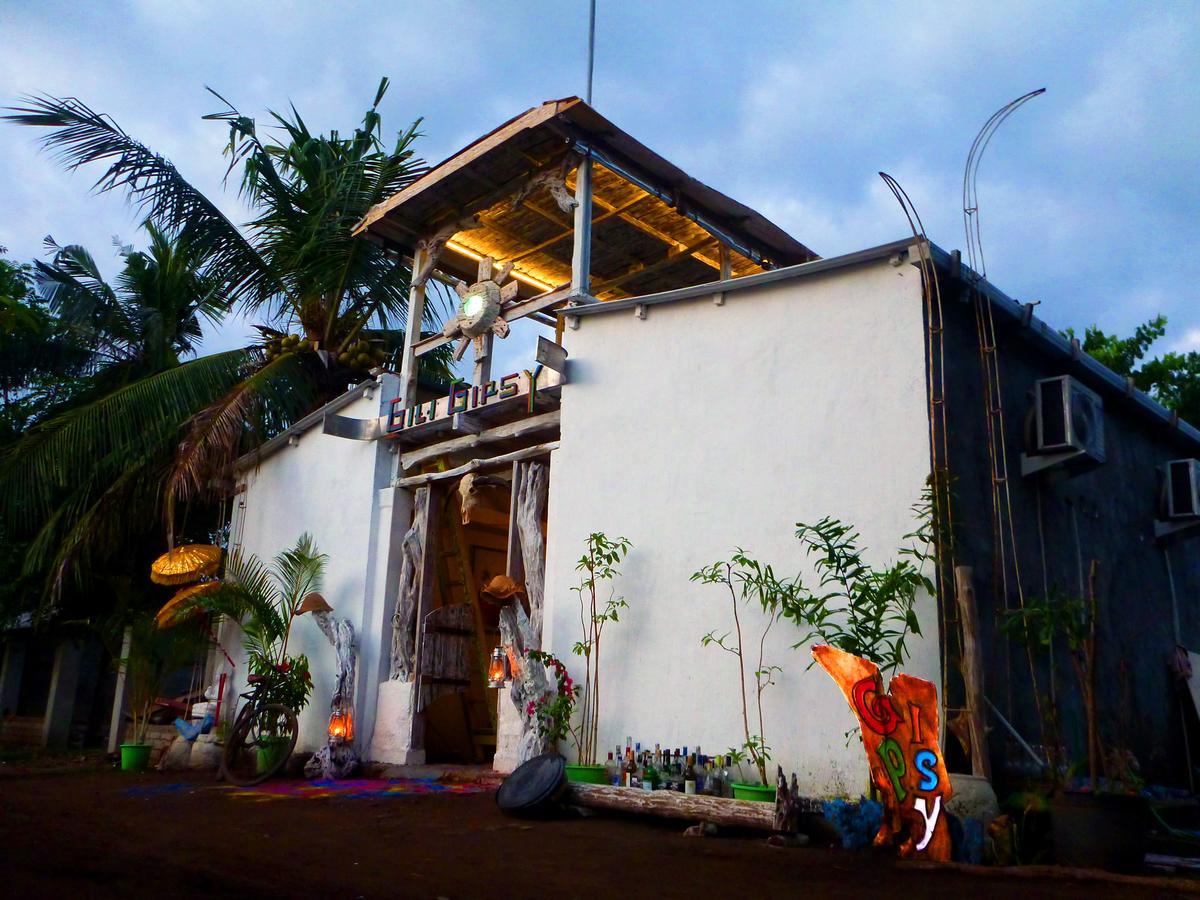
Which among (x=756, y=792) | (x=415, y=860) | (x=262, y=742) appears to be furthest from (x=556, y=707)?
(x=262, y=742)

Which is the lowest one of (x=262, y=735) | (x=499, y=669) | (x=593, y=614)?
(x=262, y=735)

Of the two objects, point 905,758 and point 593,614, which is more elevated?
point 593,614

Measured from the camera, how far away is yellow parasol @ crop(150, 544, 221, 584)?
477 inches

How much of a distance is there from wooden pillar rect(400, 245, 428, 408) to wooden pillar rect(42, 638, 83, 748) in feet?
27.4

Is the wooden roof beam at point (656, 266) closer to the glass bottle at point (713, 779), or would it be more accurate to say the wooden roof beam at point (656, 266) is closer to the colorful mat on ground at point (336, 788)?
the glass bottle at point (713, 779)

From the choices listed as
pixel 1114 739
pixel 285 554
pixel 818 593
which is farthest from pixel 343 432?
pixel 1114 739

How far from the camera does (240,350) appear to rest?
14.7 metres

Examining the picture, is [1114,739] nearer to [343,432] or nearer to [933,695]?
[933,695]

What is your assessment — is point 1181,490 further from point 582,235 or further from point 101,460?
point 101,460

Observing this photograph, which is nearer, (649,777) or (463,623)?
(649,777)

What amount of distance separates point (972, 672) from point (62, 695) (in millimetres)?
14688

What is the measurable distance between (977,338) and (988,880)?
412 centimetres

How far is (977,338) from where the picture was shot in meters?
7.82

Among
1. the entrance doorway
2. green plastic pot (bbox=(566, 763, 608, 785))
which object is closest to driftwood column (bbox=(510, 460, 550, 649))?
the entrance doorway
